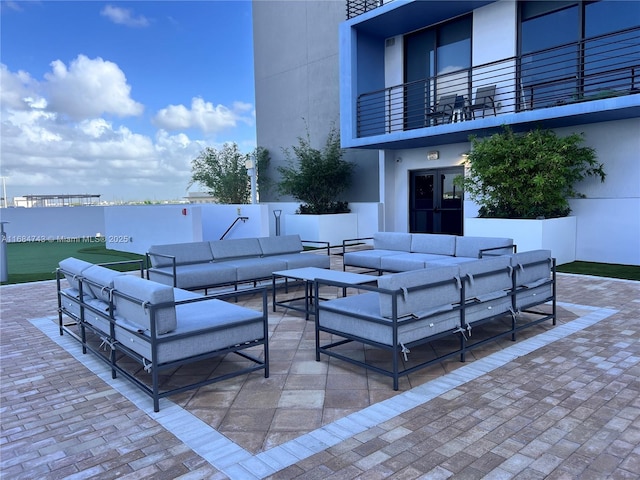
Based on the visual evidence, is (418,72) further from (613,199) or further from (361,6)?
(613,199)

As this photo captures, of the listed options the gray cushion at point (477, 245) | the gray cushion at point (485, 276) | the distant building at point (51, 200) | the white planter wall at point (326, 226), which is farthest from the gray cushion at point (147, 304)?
the distant building at point (51, 200)

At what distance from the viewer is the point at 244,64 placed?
20578 millimetres

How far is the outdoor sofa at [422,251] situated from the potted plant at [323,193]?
549 centimetres

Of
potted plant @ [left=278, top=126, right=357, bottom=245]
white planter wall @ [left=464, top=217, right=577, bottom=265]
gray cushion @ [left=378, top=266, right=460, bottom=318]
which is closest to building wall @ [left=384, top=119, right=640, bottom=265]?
white planter wall @ [left=464, top=217, right=577, bottom=265]

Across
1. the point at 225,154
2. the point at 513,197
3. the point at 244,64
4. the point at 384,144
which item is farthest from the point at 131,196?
the point at 513,197

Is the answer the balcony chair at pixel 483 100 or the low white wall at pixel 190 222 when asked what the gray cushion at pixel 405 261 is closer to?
the balcony chair at pixel 483 100

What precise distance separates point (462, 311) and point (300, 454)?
2.10m

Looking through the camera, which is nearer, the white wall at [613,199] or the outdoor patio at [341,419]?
the outdoor patio at [341,419]

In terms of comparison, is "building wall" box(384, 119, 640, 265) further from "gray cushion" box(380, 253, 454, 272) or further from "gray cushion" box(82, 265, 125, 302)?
"gray cushion" box(82, 265, 125, 302)

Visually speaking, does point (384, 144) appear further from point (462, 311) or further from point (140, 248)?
point (462, 311)

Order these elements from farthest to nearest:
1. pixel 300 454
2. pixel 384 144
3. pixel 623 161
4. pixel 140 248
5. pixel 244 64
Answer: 1. pixel 244 64
2. pixel 140 248
3. pixel 384 144
4. pixel 623 161
5. pixel 300 454

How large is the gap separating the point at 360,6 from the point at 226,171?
800cm

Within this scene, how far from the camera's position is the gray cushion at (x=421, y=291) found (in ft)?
12.1

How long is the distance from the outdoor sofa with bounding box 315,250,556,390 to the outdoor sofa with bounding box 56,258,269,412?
2.41 feet
